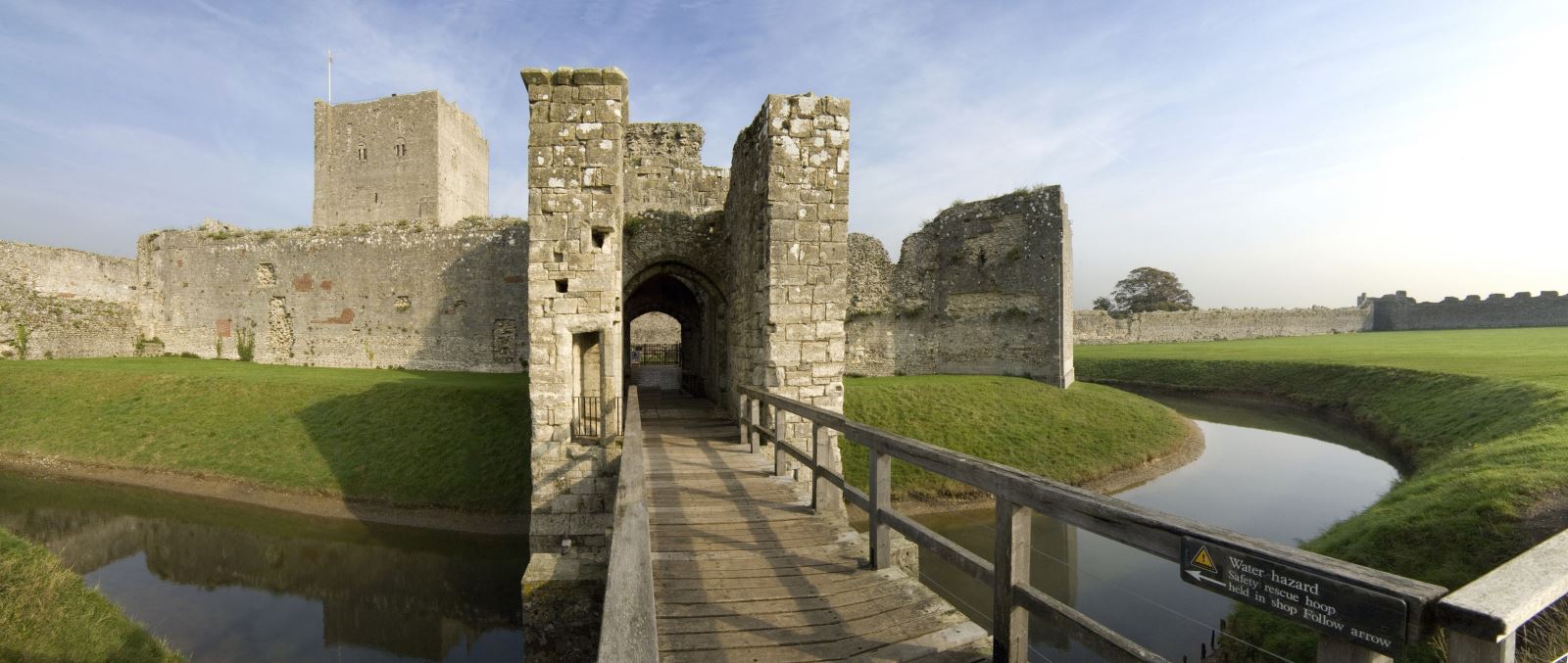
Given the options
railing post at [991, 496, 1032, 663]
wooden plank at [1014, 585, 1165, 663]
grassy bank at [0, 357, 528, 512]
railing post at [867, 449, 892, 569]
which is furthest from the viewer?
grassy bank at [0, 357, 528, 512]

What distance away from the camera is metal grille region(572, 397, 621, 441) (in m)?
8.40

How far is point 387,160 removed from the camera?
33.0 m

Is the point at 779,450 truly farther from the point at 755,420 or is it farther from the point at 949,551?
the point at 949,551

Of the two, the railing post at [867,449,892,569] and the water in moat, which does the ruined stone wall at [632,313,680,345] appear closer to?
the water in moat

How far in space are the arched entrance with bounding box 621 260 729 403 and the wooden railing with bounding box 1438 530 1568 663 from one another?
373 inches

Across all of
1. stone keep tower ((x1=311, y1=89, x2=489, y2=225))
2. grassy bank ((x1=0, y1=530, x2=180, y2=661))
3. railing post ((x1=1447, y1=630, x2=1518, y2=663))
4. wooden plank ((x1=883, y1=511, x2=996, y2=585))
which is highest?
stone keep tower ((x1=311, y1=89, x2=489, y2=225))

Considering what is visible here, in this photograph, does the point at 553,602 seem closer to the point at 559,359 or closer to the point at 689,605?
the point at 559,359

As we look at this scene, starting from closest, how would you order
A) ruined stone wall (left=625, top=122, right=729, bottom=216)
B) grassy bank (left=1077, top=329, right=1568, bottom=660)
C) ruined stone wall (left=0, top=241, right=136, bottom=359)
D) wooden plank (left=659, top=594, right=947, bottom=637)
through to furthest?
wooden plank (left=659, top=594, right=947, bottom=637) < grassy bank (left=1077, top=329, right=1568, bottom=660) < ruined stone wall (left=625, top=122, right=729, bottom=216) < ruined stone wall (left=0, top=241, right=136, bottom=359)

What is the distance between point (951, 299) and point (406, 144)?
93.3ft

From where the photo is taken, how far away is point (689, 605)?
13.4ft

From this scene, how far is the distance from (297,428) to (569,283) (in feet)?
37.0

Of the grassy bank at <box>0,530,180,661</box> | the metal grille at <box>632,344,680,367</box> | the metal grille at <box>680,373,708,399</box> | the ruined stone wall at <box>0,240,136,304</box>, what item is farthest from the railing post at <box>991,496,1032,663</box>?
the ruined stone wall at <box>0,240,136,304</box>

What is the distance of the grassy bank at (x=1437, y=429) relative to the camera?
6949mm

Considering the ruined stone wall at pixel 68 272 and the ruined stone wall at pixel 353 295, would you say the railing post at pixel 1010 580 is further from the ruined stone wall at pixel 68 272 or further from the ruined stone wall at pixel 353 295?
the ruined stone wall at pixel 68 272
